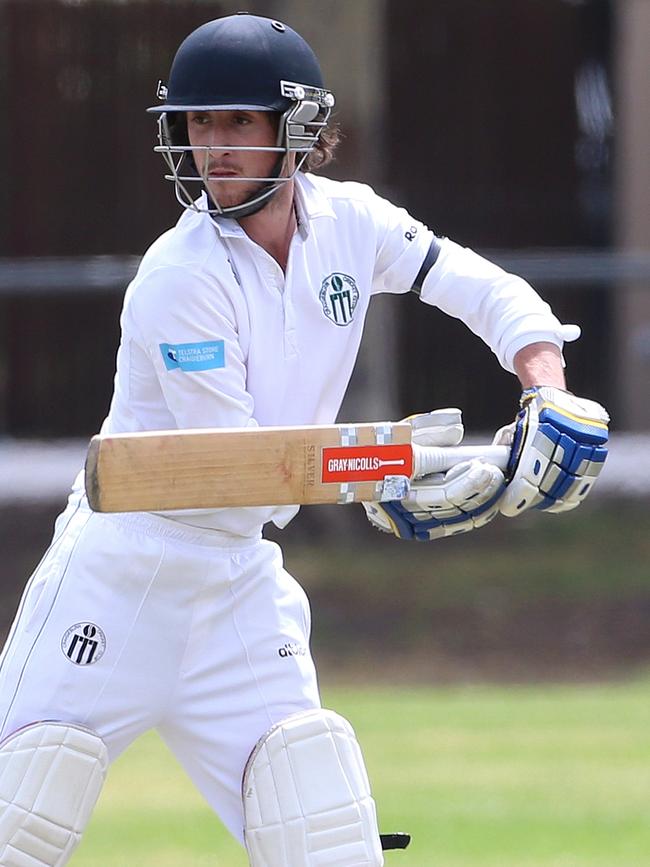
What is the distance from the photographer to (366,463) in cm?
322

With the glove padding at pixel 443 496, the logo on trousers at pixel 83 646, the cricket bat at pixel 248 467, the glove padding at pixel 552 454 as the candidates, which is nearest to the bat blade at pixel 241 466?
the cricket bat at pixel 248 467

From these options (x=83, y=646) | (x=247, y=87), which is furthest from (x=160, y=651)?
(x=247, y=87)

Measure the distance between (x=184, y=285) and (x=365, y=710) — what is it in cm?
461

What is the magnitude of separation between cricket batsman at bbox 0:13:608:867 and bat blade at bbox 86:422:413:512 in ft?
0.49

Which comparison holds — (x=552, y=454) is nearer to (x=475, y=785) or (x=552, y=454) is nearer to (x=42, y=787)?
(x=42, y=787)

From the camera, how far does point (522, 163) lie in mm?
10266

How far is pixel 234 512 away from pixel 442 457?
1.42 feet

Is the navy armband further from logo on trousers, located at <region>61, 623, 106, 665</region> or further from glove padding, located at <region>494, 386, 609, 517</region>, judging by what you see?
logo on trousers, located at <region>61, 623, 106, 665</region>

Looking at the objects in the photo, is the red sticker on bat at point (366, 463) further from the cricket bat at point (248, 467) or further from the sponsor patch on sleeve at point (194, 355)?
the sponsor patch on sleeve at point (194, 355)

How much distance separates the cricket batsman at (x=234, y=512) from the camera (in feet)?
11.1

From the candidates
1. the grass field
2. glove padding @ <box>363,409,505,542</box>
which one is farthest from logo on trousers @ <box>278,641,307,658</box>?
the grass field

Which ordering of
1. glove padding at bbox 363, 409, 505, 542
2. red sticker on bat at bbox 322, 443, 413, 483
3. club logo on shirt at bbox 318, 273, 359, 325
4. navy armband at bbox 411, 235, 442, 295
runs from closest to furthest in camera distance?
red sticker on bat at bbox 322, 443, 413, 483 < glove padding at bbox 363, 409, 505, 542 < club logo on shirt at bbox 318, 273, 359, 325 < navy armband at bbox 411, 235, 442, 295

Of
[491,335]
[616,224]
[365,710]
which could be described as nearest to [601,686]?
[365,710]

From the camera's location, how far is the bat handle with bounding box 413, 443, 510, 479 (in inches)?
131
